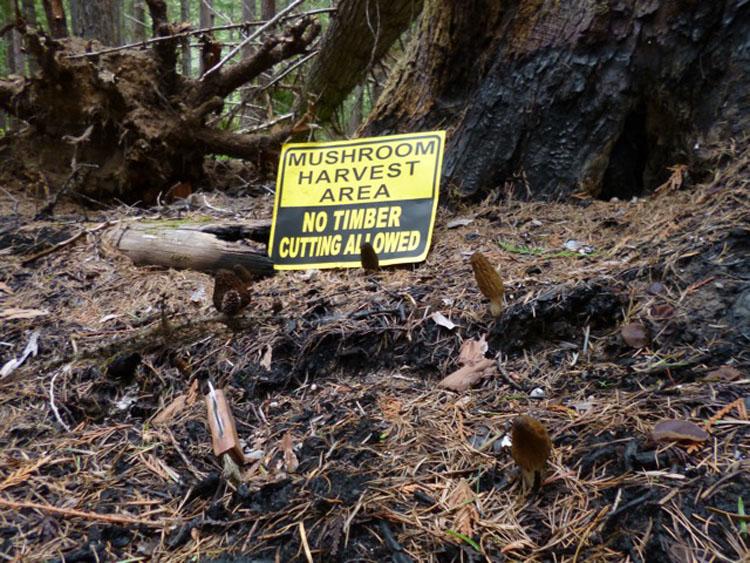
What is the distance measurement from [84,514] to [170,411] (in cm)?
57

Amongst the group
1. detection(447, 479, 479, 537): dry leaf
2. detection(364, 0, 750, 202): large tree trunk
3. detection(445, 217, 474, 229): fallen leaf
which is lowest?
detection(447, 479, 479, 537): dry leaf

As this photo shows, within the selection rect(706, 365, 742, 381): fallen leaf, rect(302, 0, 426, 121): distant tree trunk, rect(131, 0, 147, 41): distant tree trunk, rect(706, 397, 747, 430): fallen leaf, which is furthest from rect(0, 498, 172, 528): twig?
rect(131, 0, 147, 41): distant tree trunk

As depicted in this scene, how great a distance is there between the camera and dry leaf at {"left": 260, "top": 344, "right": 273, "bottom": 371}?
2.30 m

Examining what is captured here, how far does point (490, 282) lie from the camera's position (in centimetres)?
224

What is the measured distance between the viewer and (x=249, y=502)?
1613mm

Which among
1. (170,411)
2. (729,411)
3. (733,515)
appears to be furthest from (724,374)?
(170,411)

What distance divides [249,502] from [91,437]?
0.81 meters

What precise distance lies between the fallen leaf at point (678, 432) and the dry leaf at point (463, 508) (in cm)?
54

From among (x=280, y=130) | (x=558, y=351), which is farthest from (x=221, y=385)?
(x=280, y=130)

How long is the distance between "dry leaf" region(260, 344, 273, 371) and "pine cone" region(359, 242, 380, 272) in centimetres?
87

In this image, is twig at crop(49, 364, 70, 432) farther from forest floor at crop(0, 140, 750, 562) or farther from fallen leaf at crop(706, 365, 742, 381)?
fallen leaf at crop(706, 365, 742, 381)

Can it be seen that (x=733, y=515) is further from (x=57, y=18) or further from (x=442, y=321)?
(x=57, y=18)

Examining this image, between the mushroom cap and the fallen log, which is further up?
the mushroom cap

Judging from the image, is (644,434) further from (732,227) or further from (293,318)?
(293,318)
